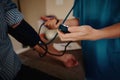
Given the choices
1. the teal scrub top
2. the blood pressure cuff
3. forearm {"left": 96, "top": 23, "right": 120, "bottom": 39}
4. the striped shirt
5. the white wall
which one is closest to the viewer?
forearm {"left": 96, "top": 23, "right": 120, "bottom": 39}

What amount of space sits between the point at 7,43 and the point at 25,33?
168 mm

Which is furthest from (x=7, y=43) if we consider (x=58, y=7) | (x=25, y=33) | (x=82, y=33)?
(x=58, y=7)

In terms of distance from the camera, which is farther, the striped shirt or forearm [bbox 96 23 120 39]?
the striped shirt

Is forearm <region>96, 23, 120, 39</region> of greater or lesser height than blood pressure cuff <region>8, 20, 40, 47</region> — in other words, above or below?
above

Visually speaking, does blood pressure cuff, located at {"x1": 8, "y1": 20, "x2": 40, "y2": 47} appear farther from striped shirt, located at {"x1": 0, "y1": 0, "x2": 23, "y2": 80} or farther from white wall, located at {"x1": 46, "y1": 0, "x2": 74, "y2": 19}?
white wall, located at {"x1": 46, "y1": 0, "x2": 74, "y2": 19}

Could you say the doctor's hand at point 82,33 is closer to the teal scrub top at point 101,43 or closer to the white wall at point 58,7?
the teal scrub top at point 101,43

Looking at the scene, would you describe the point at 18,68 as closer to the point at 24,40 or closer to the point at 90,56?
the point at 24,40

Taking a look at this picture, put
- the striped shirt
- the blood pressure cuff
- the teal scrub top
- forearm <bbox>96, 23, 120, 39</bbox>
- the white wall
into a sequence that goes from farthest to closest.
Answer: the white wall → the blood pressure cuff → the striped shirt → the teal scrub top → forearm <bbox>96, 23, 120, 39</bbox>

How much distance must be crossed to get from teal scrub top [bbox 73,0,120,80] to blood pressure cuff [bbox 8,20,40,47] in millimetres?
311

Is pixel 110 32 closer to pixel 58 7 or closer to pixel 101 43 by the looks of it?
pixel 101 43

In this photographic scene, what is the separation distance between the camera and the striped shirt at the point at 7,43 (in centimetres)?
99

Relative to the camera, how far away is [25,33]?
1176mm

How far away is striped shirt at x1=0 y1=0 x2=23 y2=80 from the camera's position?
3.25ft

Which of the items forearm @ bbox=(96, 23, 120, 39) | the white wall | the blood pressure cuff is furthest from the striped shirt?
the white wall
